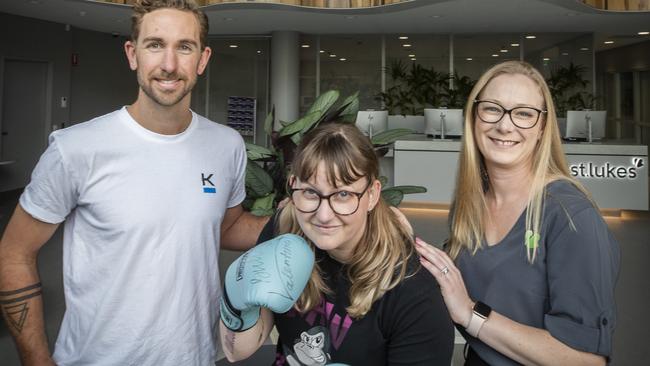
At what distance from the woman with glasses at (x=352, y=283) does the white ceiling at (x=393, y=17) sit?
708cm

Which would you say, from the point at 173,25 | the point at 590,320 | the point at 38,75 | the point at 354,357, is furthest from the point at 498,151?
the point at 38,75

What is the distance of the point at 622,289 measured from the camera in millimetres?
4395

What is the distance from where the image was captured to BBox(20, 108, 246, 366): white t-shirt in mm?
1262

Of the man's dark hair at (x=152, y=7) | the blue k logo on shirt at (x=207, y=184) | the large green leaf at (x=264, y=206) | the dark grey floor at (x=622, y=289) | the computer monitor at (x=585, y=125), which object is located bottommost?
the dark grey floor at (x=622, y=289)

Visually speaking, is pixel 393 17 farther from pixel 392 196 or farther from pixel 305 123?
pixel 305 123

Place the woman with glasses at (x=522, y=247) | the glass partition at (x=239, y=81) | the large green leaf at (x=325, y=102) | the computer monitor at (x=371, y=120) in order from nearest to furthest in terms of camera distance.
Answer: the woman with glasses at (x=522, y=247), the large green leaf at (x=325, y=102), the computer monitor at (x=371, y=120), the glass partition at (x=239, y=81)

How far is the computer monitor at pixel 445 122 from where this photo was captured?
8656 millimetres

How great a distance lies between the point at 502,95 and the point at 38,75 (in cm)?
1074

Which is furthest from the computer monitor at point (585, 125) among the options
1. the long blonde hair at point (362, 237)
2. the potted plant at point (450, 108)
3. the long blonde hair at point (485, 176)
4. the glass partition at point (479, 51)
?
the long blonde hair at point (362, 237)

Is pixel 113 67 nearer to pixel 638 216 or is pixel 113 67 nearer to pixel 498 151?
pixel 638 216

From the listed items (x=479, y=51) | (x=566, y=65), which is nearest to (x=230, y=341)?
(x=479, y=51)

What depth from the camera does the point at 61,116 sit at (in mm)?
10469

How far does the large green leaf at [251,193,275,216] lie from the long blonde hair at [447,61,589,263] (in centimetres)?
69

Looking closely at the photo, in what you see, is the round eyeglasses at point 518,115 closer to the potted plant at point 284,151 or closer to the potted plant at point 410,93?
the potted plant at point 284,151
